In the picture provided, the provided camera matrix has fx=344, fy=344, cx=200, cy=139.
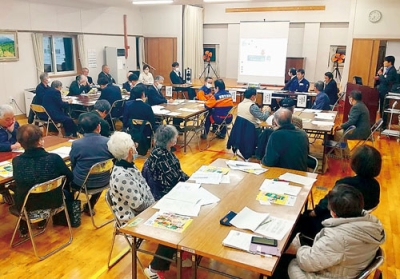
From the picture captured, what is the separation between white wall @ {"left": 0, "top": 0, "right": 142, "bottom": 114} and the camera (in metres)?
8.05

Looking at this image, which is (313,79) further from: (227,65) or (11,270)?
(11,270)

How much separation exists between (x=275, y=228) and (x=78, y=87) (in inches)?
264

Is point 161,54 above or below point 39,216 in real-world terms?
above

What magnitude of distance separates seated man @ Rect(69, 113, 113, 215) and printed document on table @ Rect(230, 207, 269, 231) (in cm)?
170

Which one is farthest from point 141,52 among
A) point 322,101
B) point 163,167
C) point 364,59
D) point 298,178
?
point 298,178

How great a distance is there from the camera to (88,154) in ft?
11.1

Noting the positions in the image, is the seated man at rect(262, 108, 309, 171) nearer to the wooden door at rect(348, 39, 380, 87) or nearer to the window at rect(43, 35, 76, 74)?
the window at rect(43, 35, 76, 74)

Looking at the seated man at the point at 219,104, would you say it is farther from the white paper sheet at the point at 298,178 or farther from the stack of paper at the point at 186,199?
the stack of paper at the point at 186,199

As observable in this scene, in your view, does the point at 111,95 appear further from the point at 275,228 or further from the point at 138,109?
the point at 275,228

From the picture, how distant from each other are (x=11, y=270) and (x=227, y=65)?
1176 centimetres

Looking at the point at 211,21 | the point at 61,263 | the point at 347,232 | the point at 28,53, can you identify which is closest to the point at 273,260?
the point at 347,232

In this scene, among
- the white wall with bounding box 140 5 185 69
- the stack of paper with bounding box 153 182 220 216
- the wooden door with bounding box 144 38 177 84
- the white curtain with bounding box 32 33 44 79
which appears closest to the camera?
the stack of paper with bounding box 153 182 220 216

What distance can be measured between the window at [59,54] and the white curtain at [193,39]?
13.1ft

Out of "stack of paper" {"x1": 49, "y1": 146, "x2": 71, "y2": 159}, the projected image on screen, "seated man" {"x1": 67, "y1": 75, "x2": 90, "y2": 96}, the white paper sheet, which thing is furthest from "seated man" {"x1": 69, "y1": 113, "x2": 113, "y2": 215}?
the projected image on screen
